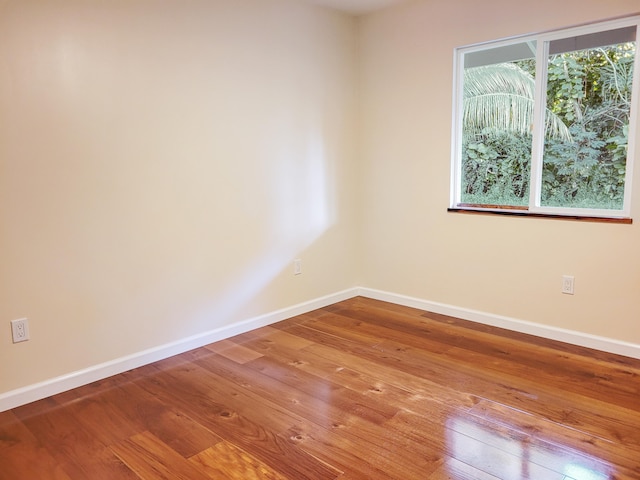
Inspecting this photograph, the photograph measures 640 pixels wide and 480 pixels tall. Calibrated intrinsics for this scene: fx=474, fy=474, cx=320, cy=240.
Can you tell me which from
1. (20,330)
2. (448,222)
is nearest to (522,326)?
(448,222)

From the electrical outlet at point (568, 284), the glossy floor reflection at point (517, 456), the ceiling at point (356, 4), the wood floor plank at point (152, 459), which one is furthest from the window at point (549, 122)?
the wood floor plank at point (152, 459)

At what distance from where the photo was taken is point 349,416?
2.25 meters

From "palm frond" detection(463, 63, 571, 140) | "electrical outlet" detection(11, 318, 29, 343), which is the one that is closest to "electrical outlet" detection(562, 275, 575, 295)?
"palm frond" detection(463, 63, 571, 140)

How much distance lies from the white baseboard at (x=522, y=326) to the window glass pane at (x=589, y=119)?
2.71 ft

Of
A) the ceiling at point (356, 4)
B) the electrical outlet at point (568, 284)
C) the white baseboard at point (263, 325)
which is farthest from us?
the ceiling at point (356, 4)

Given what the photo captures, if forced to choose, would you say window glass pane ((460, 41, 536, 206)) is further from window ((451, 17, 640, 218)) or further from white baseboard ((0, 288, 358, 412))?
white baseboard ((0, 288, 358, 412))

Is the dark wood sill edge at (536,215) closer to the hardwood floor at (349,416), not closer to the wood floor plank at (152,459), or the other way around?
the hardwood floor at (349,416)

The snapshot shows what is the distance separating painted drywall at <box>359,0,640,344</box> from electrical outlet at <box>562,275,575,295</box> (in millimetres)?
27

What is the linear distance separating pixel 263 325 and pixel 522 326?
185cm

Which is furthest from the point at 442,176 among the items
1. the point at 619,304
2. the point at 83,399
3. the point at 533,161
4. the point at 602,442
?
the point at 83,399

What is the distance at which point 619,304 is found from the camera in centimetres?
290

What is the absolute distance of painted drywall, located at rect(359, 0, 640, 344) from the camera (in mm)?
2912

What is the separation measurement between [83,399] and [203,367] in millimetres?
655

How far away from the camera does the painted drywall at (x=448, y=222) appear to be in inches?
115
